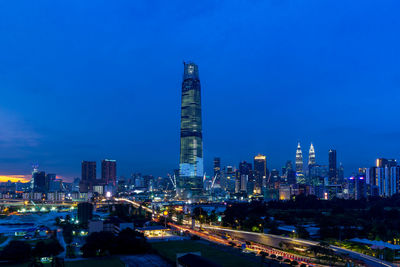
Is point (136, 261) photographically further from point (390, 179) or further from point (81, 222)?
point (390, 179)

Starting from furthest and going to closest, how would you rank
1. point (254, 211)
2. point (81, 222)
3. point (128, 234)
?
point (254, 211) → point (81, 222) → point (128, 234)

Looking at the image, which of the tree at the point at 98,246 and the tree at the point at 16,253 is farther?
the tree at the point at 98,246

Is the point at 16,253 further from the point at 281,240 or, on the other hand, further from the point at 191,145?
the point at 191,145

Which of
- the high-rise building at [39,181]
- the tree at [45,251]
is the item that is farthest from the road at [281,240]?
the high-rise building at [39,181]

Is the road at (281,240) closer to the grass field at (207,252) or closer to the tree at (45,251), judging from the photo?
the grass field at (207,252)

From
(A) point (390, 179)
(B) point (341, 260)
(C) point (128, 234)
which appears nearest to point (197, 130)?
(A) point (390, 179)

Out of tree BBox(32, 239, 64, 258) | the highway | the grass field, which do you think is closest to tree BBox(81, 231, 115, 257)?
tree BBox(32, 239, 64, 258)
